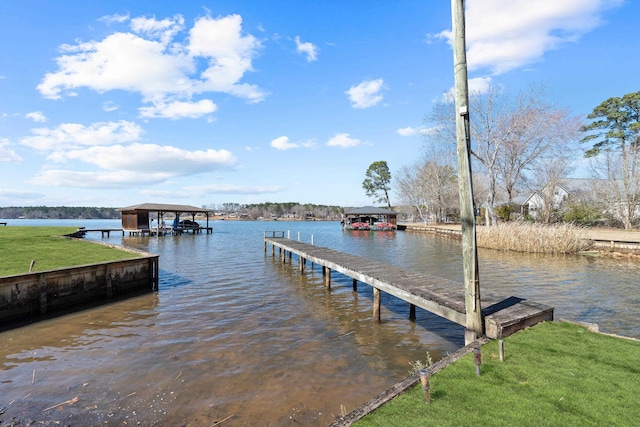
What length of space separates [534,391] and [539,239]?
76.2 ft

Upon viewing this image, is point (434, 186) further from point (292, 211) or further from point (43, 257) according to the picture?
point (292, 211)

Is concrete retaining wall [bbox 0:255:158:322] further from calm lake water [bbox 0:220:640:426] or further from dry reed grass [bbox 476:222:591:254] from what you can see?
dry reed grass [bbox 476:222:591:254]

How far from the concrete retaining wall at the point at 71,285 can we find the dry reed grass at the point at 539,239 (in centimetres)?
2409

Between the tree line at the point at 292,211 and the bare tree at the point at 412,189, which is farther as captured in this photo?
the tree line at the point at 292,211

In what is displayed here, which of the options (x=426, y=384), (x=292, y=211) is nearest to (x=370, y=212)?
(x=426, y=384)

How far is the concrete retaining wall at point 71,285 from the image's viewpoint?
9492mm

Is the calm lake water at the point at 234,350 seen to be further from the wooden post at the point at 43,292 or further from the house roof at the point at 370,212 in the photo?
the house roof at the point at 370,212

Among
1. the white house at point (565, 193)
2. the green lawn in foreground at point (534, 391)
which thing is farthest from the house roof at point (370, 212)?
the green lawn in foreground at point (534, 391)

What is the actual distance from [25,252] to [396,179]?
68367mm

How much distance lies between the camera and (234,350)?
7539 mm

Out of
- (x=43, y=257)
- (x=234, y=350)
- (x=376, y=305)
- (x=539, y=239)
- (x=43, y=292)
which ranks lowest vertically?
(x=234, y=350)

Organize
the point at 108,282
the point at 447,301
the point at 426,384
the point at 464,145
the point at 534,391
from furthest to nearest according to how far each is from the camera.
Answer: the point at 108,282, the point at 447,301, the point at 464,145, the point at 534,391, the point at 426,384

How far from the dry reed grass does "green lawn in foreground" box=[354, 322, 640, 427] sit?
20.8 meters

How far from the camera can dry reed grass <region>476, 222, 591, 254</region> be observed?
22.6 m
